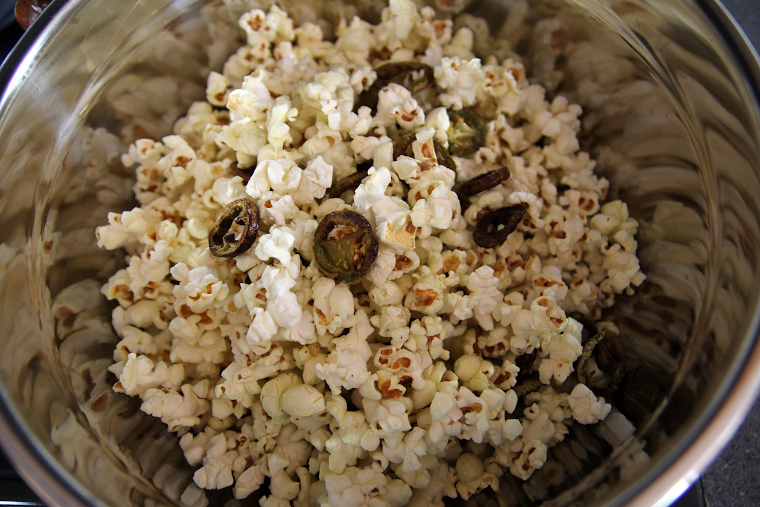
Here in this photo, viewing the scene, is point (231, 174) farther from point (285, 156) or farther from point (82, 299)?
point (82, 299)

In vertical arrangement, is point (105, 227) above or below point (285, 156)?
below

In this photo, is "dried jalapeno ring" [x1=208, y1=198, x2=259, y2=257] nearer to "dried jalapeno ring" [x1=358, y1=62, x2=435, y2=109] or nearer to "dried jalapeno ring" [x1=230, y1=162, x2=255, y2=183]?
"dried jalapeno ring" [x1=230, y1=162, x2=255, y2=183]

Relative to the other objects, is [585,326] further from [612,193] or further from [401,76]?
[401,76]

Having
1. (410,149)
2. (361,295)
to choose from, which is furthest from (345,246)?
(410,149)

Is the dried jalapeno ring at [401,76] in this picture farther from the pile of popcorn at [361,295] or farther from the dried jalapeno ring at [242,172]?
the dried jalapeno ring at [242,172]

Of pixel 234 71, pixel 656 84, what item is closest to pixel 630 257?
pixel 656 84

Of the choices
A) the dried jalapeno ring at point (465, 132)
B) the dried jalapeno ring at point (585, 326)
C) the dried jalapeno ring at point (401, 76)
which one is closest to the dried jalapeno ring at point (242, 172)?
the dried jalapeno ring at point (401, 76)
